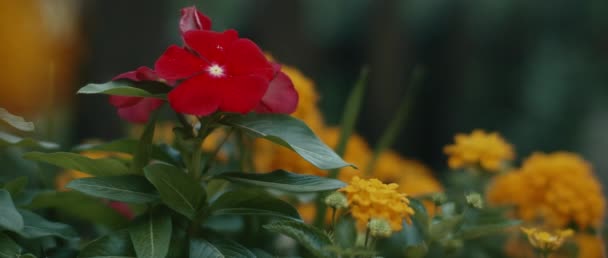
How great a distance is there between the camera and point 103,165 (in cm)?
81

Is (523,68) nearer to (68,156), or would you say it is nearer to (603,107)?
(603,107)

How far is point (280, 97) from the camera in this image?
2.68 ft

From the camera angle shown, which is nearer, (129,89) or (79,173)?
(129,89)

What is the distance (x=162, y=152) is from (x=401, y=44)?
118 inches

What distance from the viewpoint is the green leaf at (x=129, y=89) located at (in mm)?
715

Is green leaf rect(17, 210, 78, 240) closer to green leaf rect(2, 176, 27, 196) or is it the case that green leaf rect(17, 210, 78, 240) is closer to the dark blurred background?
green leaf rect(2, 176, 27, 196)

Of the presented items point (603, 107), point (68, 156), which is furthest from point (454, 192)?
point (603, 107)

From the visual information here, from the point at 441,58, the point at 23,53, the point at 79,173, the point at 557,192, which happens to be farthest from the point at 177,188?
the point at 23,53

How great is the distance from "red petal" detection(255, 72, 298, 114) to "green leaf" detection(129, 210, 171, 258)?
16 cm

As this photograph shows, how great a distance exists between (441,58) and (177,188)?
381 centimetres

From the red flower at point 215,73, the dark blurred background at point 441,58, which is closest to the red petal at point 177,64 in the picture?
the red flower at point 215,73

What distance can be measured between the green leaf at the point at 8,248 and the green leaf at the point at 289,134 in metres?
0.25

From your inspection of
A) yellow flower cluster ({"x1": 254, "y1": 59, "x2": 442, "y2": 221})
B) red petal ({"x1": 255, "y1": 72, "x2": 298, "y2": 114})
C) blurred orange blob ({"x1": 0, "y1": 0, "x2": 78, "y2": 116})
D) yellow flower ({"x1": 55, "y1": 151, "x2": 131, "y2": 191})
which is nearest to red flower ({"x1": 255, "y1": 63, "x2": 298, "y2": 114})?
red petal ({"x1": 255, "y1": 72, "x2": 298, "y2": 114})

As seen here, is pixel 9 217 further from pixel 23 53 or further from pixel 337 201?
pixel 23 53
